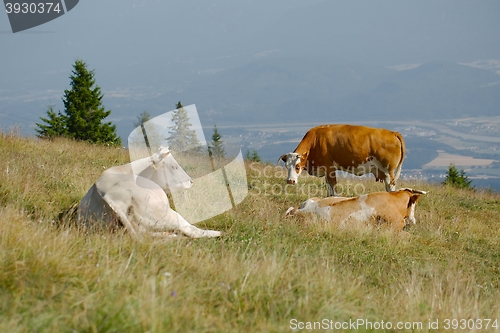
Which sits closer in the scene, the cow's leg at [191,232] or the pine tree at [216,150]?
the cow's leg at [191,232]

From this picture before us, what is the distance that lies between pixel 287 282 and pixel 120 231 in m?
2.15

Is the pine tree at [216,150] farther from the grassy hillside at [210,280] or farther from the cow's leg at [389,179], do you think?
the cow's leg at [389,179]

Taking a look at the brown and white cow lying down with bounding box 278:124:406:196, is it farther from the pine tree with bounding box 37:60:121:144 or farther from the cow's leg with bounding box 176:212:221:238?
the pine tree with bounding box 37:60:121:144

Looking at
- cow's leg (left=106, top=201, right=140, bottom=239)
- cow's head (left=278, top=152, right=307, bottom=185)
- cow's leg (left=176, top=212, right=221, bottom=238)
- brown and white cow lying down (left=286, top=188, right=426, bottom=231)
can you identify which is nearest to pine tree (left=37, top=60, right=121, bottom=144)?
cow's head (left=278, top=152, right=307, bottom=185)

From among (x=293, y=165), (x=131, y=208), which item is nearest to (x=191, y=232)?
(x=131, y=208)

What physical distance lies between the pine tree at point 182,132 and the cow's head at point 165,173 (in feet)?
1.95

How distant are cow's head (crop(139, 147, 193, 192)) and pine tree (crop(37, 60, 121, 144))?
34699mm

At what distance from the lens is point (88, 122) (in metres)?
42.2

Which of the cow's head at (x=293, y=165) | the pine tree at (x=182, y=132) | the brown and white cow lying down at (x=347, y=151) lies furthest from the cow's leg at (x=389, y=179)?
the pine tree at (x=182, y=132)

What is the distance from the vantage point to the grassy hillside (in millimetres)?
3842

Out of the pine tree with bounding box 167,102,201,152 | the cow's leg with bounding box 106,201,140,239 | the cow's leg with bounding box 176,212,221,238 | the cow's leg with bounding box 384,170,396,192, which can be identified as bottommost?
the cow's leg with bounding box 384,170,396,192

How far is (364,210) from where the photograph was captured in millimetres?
9703

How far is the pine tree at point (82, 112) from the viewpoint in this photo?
41934mm

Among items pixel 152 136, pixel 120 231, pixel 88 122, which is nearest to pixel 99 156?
pixel 152 136
